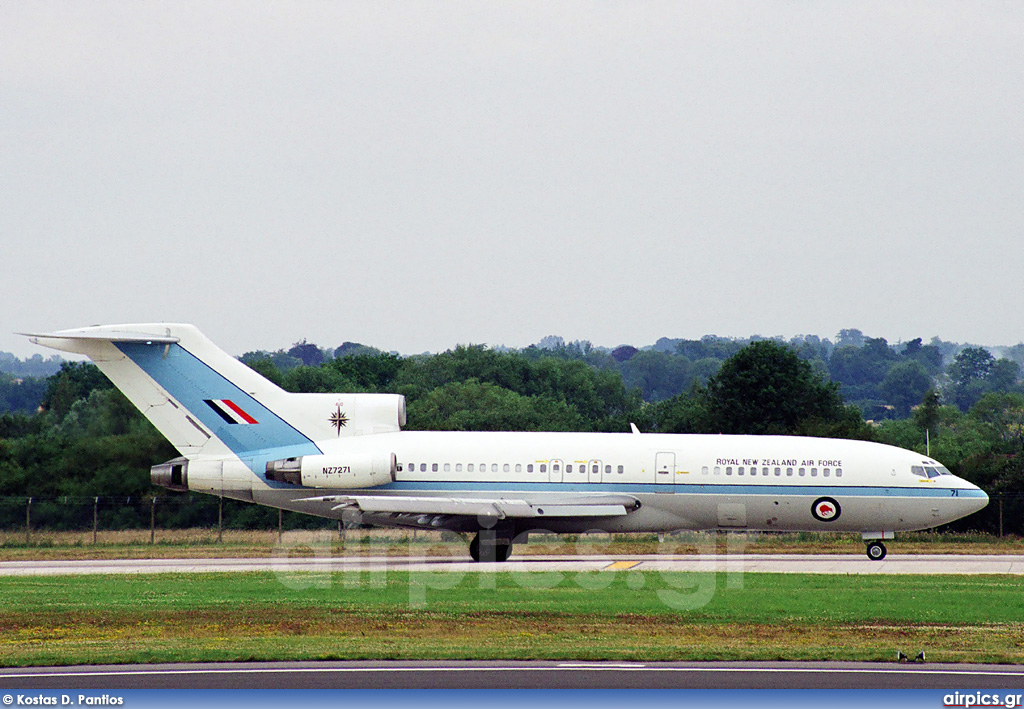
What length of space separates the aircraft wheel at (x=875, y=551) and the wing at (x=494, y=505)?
6.57 metres

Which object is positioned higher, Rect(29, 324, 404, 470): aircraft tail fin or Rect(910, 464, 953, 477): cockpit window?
Rect(29, 324, 404, 470): aircraft tail fin

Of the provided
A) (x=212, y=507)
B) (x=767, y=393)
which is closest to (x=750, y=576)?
(x=212, y=507)

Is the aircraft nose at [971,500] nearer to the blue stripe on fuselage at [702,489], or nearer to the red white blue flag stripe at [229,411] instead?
the blue stripe on fuselage at [702,489]

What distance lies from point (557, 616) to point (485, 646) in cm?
378

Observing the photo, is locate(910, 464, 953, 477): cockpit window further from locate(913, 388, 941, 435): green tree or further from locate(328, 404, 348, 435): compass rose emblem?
locate(913, 388, 941, 435): green tree

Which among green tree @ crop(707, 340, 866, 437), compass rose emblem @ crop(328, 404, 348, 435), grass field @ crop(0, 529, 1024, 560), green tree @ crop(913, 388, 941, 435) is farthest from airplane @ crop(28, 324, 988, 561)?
green tree @ crop(913, 388, 941, 435)

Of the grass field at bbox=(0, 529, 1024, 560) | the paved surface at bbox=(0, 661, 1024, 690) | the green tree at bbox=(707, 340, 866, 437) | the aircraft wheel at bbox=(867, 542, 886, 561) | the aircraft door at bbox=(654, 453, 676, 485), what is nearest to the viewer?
the paved surface at bbox=(0, 661, 1024, 690)

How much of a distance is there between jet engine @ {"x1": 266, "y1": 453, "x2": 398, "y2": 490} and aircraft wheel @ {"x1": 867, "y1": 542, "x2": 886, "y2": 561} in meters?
13.2

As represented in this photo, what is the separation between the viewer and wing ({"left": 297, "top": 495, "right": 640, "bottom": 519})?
113 feet

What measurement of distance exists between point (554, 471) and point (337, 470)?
583 centimetres

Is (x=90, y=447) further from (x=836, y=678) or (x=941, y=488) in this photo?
(x=836, y=678)

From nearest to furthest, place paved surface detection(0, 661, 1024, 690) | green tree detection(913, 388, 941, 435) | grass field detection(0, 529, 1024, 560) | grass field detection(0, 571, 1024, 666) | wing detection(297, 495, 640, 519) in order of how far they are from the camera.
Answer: paved surface detection(0, 661, 1024, 690)
grass field detection(0, 571, 1024, 666)
wing detection(297, 495, 640, 519)
grass field detection(0, 529, 1024, 560)
green tree detection(913, 388, 941, 435)

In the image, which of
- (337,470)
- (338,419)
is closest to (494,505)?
(337,470)

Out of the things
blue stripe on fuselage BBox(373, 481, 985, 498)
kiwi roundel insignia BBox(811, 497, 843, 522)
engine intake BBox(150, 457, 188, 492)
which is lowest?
kiwi roundel insignia BBox(811, 497, 843, 522)
